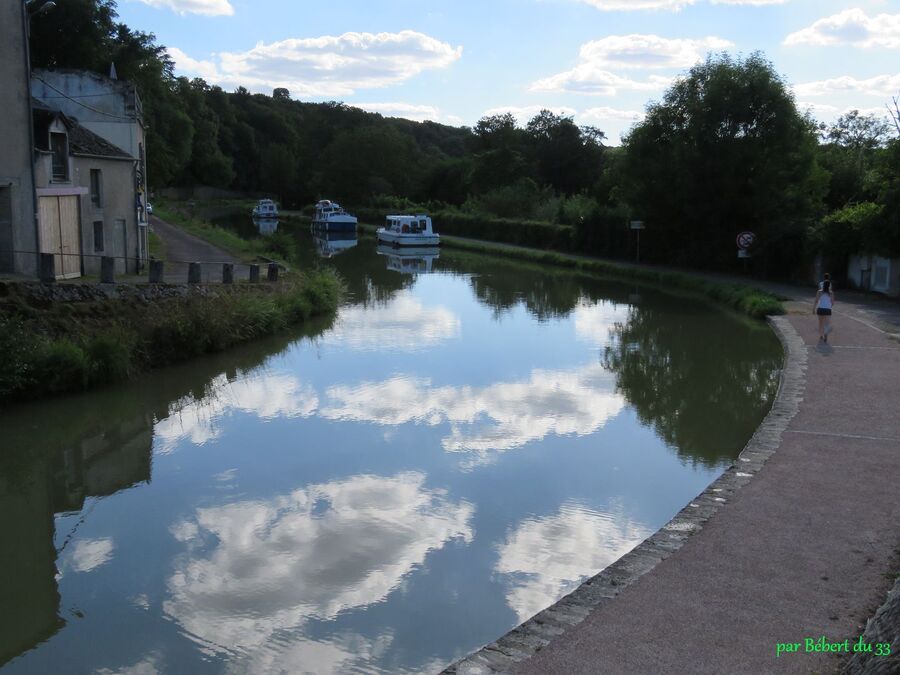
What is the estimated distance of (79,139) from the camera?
2225cm

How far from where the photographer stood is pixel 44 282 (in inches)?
643

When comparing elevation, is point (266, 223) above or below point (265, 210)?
below

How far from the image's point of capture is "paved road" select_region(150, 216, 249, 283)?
23.3 metres

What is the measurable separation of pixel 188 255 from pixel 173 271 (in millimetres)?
6056

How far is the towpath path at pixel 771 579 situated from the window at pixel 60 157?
17.3m

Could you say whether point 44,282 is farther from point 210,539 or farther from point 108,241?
point 210,539

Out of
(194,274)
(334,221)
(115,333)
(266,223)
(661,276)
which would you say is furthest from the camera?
(266,223)

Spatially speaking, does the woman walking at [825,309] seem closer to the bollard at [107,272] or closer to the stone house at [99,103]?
the bollard at [107,272]

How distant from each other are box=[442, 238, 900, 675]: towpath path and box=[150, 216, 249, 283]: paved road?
16057mm

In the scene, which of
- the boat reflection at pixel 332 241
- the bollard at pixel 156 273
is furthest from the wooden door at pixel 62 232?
the boat reflection at pixel 332 241

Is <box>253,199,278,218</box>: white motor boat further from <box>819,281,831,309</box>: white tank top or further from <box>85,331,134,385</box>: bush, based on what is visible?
<box>819,281,831,309</box>: white tank top

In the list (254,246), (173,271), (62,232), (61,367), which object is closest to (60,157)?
(62,232)

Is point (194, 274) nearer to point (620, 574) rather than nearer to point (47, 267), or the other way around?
point (47, 267)

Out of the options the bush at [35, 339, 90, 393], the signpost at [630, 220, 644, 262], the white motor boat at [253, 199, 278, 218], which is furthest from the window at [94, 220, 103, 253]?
the white motor boat at [253, 199, 278, 218]
